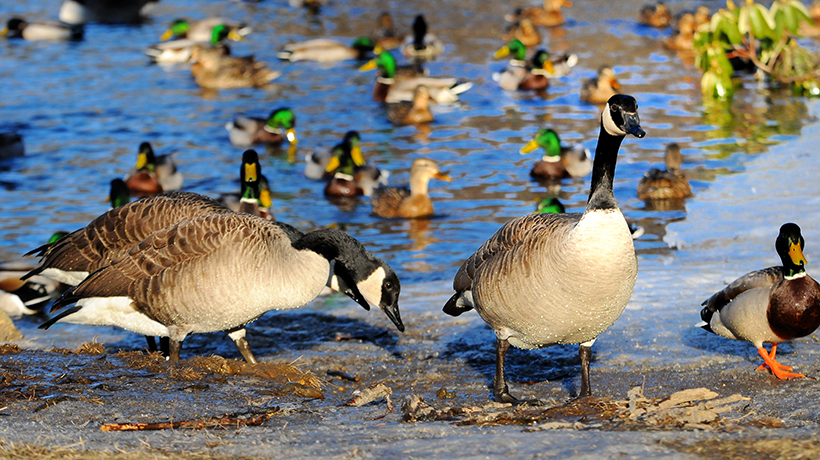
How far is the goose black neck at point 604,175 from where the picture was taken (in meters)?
5.95

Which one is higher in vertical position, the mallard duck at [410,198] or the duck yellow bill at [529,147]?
the duck yellow bill at [529,147]

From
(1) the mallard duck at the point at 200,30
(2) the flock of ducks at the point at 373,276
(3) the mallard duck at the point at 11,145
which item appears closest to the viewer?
(2) the flock of ducks at the point at 373,276

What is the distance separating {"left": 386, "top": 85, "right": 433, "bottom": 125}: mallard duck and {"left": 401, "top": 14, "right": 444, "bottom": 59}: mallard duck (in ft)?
20.4

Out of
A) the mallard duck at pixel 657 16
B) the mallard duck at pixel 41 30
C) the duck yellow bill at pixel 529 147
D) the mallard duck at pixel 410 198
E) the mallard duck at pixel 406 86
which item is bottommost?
the mallard duck at pixel 410 198

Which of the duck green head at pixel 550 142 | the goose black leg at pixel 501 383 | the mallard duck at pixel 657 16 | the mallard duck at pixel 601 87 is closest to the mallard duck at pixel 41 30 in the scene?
the mallard duck at pixel 601 87

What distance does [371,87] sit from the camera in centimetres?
2391

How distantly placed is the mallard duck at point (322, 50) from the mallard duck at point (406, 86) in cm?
393

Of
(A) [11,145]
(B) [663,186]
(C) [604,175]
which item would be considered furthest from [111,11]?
(C) [604,175]

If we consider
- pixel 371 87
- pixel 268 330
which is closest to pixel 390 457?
pixel 268 330

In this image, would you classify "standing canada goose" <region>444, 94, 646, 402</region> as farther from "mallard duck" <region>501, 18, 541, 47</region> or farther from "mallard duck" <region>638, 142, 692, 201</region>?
"mallard duck" <region>501, 18, 541, 47</region>

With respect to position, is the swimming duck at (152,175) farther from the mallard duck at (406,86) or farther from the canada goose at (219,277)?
the canada goose at (219,277)

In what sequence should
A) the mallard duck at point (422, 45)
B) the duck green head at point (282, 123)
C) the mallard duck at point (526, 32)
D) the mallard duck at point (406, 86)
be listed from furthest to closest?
the mallard duck at point (526, 32), the mallard duck at point (422, 45), the mallard duck at point (406, 86), the duck green head at point (282, 123)

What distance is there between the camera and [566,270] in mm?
6090

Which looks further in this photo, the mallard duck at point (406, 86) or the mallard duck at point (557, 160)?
the mallard duck at point (406, 86)
